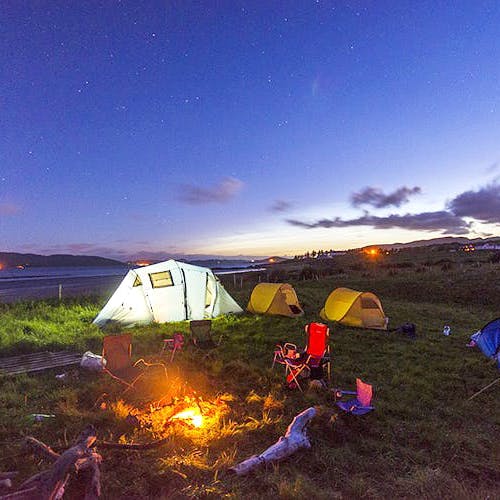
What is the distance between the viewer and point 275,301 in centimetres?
1485

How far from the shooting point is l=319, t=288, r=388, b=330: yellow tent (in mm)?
12766

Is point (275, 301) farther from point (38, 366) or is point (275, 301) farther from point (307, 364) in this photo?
point (38, 366)

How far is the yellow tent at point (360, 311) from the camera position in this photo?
12.8 m

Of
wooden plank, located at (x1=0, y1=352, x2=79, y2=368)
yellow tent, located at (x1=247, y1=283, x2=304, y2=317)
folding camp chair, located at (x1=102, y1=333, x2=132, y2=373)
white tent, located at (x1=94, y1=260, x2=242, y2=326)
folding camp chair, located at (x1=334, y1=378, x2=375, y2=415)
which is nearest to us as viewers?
folding camp chair, located at (x1=334, y1=378, x2=375, y2=415)

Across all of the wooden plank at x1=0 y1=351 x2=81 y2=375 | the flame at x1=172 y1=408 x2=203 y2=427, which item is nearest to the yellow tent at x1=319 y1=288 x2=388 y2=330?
the flame at x1=172 y1=408 x2=203 y2=427

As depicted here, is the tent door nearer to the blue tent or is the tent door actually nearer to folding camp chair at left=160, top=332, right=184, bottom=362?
folding camp chair at left=160, top=332, right=184, bottom=362

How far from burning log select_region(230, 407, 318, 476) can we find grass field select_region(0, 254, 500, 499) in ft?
0.34

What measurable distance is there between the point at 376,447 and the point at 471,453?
4.04 feet

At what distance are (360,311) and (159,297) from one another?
7.22 m

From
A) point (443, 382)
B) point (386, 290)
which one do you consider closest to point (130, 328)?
point (443, 382)

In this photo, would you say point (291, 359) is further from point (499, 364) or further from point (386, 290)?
point (386, 290)

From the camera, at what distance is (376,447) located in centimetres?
500

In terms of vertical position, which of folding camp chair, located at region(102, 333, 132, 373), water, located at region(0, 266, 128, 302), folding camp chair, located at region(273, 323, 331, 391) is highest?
folding camp chair, located at region(102, 333, 132, 373)

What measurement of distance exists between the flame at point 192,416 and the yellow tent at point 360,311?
8.39 metres
